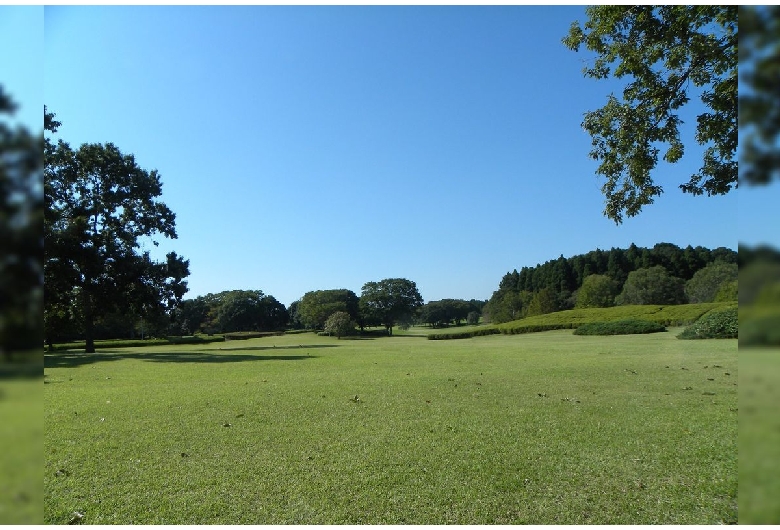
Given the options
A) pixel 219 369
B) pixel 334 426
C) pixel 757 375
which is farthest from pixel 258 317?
pixel 757 375

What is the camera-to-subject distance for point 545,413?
27.2 ft

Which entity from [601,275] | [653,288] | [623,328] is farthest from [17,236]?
[601,275]

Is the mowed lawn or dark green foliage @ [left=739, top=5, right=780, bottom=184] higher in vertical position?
dark green foliage @ [left=739, top=5, right=780, bottom=184]

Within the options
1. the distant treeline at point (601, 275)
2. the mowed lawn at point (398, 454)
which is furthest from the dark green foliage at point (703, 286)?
the mowed lawn at point (398, 454)

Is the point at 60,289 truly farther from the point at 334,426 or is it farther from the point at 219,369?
the point at 334,426

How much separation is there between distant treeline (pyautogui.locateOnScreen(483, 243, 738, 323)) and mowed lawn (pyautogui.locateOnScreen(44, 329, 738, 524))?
50440 millimetres

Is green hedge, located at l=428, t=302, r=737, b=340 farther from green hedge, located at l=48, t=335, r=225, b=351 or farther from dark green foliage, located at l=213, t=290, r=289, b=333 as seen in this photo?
dark green foliage, located at l=213, t=290, r=289, b=333

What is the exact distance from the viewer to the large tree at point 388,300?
2483 inches

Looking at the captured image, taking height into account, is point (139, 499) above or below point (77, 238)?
below

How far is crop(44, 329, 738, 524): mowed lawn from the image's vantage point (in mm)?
4379

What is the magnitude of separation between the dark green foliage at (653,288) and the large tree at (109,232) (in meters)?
51.1

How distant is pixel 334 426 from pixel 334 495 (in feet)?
9.41

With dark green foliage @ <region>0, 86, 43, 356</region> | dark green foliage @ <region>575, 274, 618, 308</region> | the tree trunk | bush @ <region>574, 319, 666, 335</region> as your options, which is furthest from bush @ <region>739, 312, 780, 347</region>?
dark green foliage @ <region>575, 274, 618, 308</region>

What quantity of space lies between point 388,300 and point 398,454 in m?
58.2
